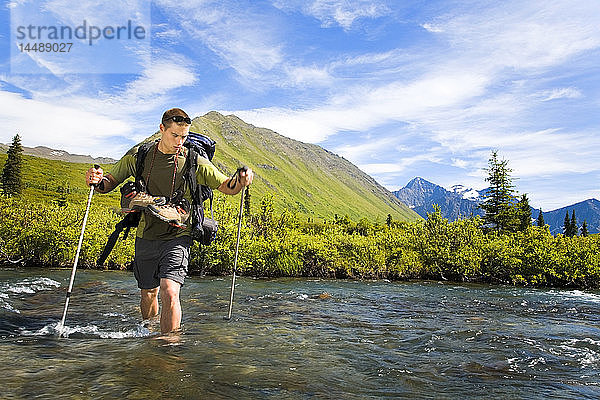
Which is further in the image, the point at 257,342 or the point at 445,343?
the point at 445,343

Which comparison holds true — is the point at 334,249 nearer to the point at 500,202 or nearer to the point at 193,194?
the point at 193,194

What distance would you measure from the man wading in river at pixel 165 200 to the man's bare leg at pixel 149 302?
559 mm

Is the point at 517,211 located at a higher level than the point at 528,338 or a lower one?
higher

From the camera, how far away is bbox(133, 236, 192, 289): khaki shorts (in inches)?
278

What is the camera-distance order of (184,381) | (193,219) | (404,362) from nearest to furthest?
(184,381), (404,362), (193,219)

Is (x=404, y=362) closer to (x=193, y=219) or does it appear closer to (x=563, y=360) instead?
(x=563, y=360)

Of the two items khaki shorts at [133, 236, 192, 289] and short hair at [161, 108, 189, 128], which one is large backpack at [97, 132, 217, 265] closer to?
khaki shorts at [133, 236, 192, 289]

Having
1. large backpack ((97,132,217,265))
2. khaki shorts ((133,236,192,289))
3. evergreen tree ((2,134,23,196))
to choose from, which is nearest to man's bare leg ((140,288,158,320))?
khaki shorts ((133,236,192,289))

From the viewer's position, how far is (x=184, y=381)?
4.90 metres

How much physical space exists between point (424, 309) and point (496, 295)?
681cm

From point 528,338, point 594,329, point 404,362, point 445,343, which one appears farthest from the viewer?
point 594,329

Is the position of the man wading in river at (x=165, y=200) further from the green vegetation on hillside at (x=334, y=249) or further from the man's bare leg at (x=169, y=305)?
the green vegetation on hillside at (x=334, y=249)

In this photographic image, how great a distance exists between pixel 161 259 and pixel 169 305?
705 millimetres

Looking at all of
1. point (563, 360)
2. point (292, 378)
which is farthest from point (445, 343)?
point (292, 378)
